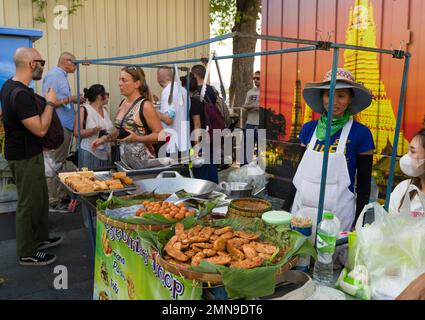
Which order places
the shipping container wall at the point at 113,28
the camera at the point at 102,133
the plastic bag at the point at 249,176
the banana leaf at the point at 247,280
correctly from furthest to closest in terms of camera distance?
the shipping container wall at the point at 113,28, the camera at the point at 102,133, the plastic bag at the point at 249,176, the banana leaf at the point at 247,280

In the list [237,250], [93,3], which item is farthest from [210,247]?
[93,3]

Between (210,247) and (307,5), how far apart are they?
368 cm

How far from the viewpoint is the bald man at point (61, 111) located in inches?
194

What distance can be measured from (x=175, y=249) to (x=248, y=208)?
1.93 feet

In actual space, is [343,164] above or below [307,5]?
below

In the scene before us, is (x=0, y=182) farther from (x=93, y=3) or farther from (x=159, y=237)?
(x=159, y=237)

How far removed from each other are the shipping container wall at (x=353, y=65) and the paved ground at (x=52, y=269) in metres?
2.55

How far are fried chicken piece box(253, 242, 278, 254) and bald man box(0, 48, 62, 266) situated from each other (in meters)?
2.47

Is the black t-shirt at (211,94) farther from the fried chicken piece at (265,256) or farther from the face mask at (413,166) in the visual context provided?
the fried chicken piece at (265,256)

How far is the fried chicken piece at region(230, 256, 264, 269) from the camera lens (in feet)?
4.45

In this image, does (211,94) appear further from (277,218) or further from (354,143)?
(277,218)

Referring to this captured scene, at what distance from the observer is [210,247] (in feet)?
5.00

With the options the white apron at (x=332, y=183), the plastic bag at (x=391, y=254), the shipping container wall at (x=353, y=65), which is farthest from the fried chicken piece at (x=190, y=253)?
the shipping container wall at (x=353, y=65)

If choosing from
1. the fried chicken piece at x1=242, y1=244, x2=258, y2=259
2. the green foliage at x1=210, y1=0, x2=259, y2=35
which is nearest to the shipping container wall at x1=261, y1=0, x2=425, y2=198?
the fried chicken piece at x1=242, y1=244, x2=258, y2=259
